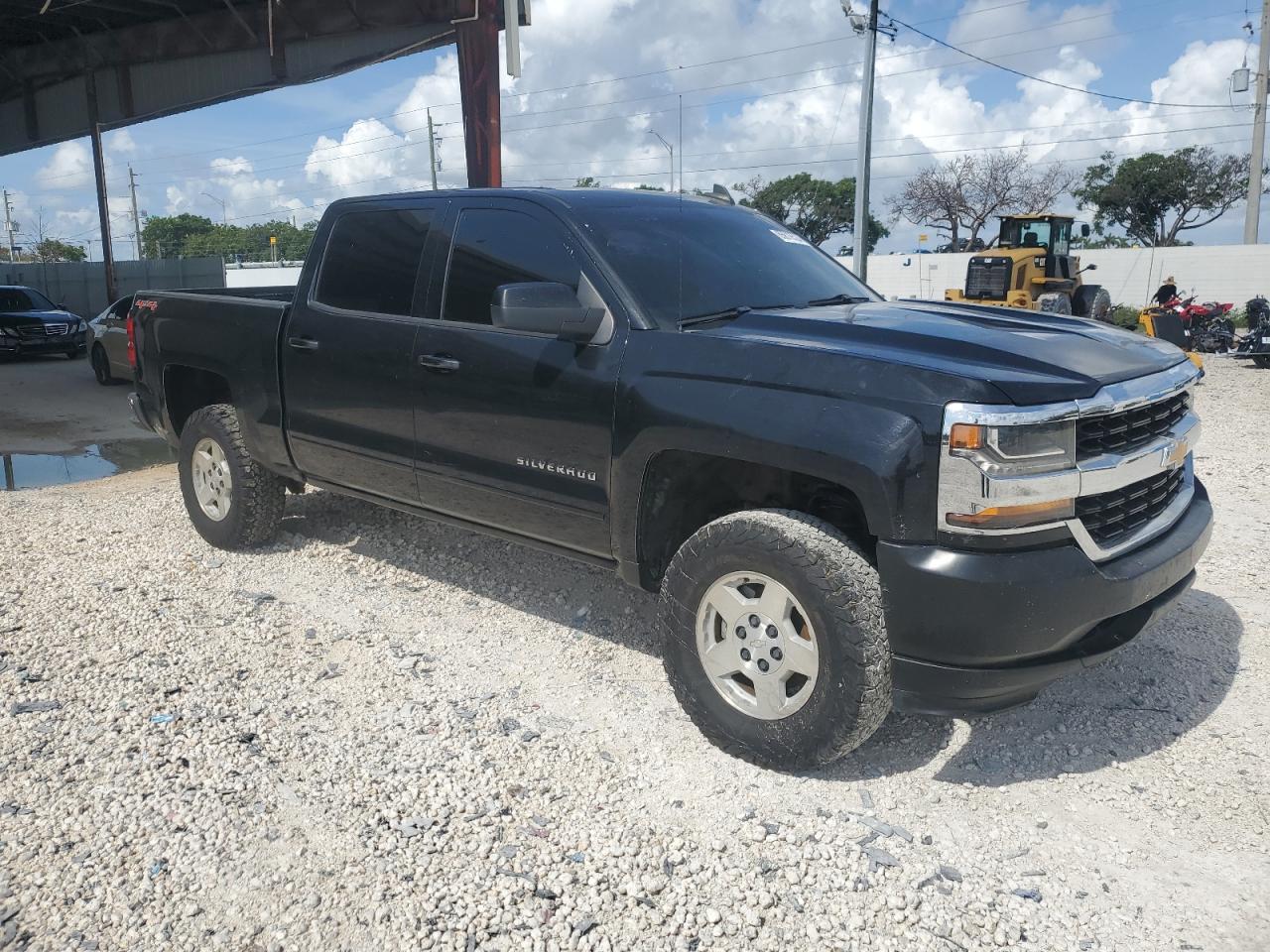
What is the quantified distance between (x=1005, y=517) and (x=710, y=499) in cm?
120

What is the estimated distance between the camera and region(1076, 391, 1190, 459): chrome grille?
305cm

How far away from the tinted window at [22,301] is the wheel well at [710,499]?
2070 cm

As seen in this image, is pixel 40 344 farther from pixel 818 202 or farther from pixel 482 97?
pixel 818 202

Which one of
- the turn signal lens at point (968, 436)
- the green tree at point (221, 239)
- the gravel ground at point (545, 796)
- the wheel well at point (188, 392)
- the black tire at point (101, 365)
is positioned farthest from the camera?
the green tree at point (221, 239)

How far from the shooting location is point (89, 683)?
13.3ft

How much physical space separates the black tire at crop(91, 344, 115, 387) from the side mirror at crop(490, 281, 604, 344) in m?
14.5

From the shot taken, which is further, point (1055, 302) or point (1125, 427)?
point (1055, 302)

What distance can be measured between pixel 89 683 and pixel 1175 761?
4.19 meters

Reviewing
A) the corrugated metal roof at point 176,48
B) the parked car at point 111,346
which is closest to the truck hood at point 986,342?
the corrugated metal roof at point 176,48

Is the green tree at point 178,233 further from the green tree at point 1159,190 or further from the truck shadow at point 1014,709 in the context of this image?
the truck shadow at point 1014,709

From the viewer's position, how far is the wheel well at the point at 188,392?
19.6ft

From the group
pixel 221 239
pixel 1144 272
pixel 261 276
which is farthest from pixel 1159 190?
pixel 221 239

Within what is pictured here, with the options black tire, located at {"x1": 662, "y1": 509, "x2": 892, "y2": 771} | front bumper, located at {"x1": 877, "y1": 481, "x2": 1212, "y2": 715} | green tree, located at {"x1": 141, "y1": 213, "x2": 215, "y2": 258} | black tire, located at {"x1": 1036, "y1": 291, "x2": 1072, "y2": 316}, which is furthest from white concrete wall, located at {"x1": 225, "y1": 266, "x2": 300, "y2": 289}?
green tree, located at {"x1": 141, "y1": 213, "x2": 215, "y2": 258}

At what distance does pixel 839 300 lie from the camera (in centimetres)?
438
